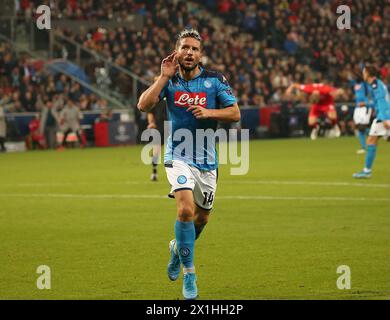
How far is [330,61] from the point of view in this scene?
45.5m

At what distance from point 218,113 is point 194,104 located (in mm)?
338

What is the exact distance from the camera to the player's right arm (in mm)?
9547

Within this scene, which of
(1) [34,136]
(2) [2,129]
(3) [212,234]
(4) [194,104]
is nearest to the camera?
(4) [194,104]

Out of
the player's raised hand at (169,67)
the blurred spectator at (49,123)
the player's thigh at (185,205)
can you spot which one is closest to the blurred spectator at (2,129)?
the blurred spectator at (49,123)

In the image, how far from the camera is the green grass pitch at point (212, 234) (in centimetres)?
987

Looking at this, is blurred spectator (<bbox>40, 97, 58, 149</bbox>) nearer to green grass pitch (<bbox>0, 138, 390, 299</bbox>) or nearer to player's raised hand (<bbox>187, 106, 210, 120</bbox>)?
green grass pitch (<bbox>0, 138, 390, 299</bbox>)

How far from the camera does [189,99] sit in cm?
980

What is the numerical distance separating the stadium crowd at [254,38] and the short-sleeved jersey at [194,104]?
28322 mm

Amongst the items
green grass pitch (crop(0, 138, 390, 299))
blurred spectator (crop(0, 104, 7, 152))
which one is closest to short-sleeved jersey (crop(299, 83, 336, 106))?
green grass pitch (crop(0, 138, 390, 299))

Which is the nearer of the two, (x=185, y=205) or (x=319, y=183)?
(x=185, y=205)

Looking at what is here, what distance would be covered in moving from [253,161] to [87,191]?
27.0 feet

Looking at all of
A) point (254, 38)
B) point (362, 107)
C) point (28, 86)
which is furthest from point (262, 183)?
point (254, 38)

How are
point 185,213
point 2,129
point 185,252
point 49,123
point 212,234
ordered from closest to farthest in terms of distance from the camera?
point 185,252 < point 185,213 < point 212,234 < point 2,129 < point 49,123

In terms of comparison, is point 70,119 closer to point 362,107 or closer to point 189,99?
point 362,107
